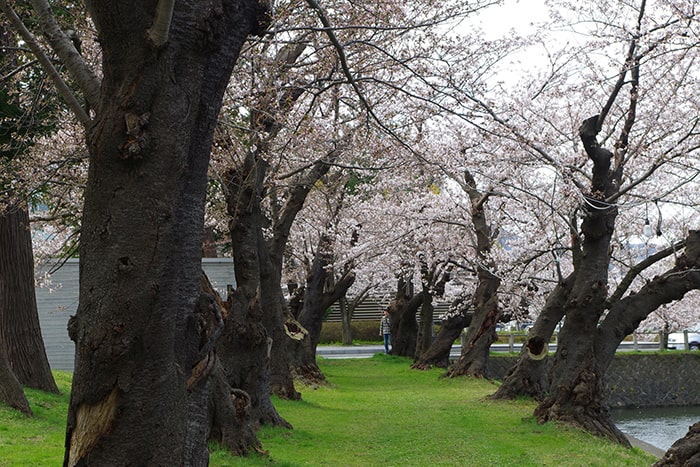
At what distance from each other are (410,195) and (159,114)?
22683mm

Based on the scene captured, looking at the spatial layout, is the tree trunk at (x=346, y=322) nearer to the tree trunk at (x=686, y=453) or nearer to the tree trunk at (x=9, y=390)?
the tree trunk at (x=9, y=390)

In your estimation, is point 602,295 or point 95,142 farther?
point 602,295

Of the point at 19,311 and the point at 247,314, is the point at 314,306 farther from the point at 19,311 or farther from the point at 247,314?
the point at 247,314

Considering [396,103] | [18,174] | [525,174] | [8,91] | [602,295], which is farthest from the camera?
[525,174]

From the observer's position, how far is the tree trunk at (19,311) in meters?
11.8

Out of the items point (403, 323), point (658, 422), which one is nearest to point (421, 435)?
point (658, 422)

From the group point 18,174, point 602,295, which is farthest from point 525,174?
point 18,174

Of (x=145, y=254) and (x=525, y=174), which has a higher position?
(x=525, y=174)

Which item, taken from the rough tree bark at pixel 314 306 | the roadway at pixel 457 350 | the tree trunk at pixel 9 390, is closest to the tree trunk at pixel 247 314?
the tree trunk at pixel 9 390

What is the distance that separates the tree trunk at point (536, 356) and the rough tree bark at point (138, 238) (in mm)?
11804

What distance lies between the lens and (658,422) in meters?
22.5

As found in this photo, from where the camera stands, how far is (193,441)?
5.07 meters

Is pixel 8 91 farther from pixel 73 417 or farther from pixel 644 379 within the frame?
pixel 644 379

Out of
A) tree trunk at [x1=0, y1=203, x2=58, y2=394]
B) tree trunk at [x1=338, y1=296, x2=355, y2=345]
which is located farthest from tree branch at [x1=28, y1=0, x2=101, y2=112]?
tree trunk at [x1=338, y1=296, x2=355, y2=345]
